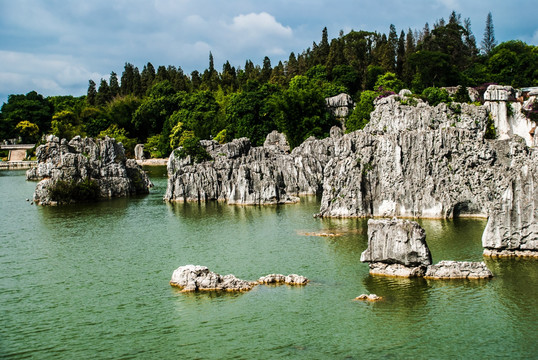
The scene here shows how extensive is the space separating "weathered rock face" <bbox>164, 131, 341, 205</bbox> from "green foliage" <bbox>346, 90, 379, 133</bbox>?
51.2 feet

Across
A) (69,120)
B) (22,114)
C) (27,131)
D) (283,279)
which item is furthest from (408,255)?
(22,114)

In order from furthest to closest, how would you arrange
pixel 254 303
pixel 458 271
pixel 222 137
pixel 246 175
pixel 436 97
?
1. pixel 222 137
2. pixel 436 97
3. pixel 246 175
4. pixel 458 271
5. pixel 254 303

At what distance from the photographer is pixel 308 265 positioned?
3431cm

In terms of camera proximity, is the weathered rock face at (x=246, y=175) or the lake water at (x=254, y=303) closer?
the lake water at (x=254, y=303)

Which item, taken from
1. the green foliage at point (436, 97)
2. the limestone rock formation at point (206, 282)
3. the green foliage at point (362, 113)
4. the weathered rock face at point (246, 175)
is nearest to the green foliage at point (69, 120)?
the weathered rock face at point (246, 175)

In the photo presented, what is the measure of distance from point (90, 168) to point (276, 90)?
1968 inches

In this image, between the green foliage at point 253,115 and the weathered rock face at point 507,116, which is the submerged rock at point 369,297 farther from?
the green foliage at point 253,115

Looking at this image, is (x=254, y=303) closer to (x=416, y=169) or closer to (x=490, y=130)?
(x=416, y=169)

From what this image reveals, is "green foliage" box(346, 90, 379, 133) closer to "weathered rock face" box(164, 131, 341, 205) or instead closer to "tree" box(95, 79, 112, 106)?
"weathered rock face" box(164, 131, 341, 205)

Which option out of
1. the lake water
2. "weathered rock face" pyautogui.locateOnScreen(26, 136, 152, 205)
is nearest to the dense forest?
"weathered rock face" pyautogui.locateOnScreen(26, 136, 152, 205)

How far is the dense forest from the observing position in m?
98.6

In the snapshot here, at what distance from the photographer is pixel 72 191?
6631cm

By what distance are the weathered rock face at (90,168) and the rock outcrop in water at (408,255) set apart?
153ft

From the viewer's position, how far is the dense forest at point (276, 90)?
98.6 m
